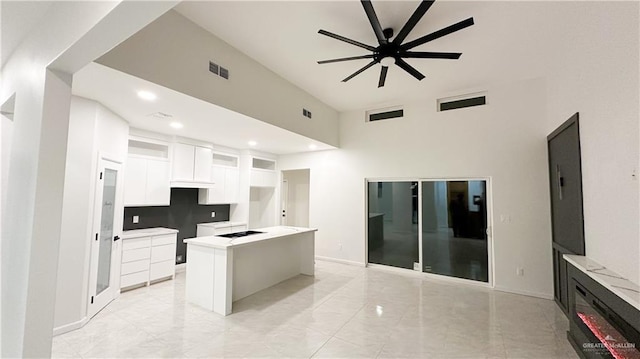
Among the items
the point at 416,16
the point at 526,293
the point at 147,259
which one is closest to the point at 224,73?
the point at 416,16

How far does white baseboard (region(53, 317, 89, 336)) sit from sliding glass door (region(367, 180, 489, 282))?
4.77 meters

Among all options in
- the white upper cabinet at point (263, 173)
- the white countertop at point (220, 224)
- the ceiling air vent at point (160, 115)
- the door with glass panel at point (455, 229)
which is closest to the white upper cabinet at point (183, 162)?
the white countertop at point (220, 224)

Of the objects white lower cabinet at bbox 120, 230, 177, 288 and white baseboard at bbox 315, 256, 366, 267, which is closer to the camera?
white lower cabinet at bbox 120, 230, 177, 288

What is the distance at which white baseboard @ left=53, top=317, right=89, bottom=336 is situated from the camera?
9.29 ft

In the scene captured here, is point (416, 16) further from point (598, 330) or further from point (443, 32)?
point (598, 330)

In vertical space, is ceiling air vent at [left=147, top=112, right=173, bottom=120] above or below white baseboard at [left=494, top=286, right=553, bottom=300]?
above

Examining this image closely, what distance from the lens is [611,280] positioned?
2018mm

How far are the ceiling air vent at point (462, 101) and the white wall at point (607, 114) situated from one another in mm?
1508

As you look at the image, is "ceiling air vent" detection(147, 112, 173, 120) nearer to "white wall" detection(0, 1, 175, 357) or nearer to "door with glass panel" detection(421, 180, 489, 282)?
"white wall" detection(0, 1, 175, 357)

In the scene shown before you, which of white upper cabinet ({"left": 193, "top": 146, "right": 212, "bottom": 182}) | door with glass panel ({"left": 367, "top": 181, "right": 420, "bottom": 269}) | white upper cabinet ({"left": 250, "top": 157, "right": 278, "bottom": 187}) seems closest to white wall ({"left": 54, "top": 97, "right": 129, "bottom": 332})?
white upper cabinet ({"left": 193, "top": 146, "right": 212, "bottom": 182})

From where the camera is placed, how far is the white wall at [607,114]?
6.51 feet

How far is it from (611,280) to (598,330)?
506 millimetres

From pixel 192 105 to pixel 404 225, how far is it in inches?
177

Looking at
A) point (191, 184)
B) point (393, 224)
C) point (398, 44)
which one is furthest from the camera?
point (393, 224)
